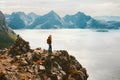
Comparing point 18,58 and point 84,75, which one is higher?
point 18,58

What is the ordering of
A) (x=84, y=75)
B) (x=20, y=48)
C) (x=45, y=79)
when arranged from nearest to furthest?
1. (x=45, y=79)
2. (x=84, y=75)
3. (x=20, y=48)

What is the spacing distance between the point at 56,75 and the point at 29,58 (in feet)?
34.6

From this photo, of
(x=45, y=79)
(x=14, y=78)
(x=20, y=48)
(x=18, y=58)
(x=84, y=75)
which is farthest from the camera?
(x=20, y=48)

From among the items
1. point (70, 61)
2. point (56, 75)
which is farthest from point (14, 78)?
point (70, 61)

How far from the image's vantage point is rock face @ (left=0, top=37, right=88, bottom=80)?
76938mm

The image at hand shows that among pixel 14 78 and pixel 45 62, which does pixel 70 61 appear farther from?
pixel 14 78

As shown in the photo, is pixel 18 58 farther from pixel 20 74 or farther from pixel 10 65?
pixel 20 74

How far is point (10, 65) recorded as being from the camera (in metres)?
82.2

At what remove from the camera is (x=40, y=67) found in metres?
84.8

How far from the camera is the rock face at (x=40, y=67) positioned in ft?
252

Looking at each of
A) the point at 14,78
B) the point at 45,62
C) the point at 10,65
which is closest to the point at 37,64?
the point at 45,62

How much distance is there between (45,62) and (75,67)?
13.8 m

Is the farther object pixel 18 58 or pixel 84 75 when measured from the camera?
pixel 84 75

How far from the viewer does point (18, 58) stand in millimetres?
88375
